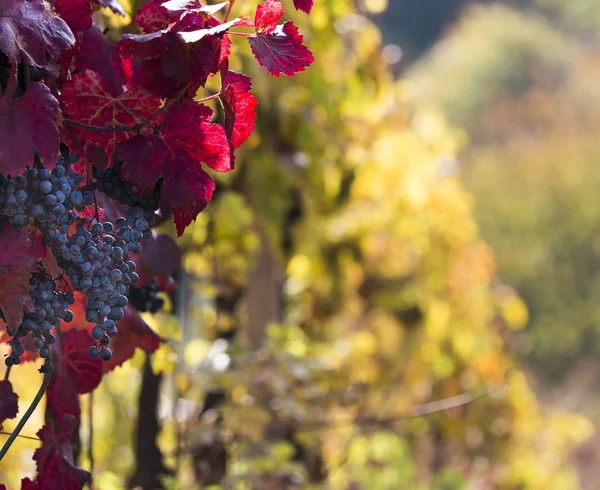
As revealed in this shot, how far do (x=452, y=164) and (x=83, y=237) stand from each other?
3.54 m

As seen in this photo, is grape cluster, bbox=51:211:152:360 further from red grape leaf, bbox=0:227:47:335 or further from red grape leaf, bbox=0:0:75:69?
red grape leaf, bbox=0:0:75:69

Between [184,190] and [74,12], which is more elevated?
[74,12]

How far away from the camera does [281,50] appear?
851 millimetres

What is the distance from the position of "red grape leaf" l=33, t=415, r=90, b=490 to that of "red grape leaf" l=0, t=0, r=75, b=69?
40 cm

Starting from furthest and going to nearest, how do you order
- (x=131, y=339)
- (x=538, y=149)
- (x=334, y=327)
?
(x=538, y=149) < (x=334, y=327) < (x=131, y=339)

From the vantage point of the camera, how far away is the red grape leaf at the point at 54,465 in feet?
3.27

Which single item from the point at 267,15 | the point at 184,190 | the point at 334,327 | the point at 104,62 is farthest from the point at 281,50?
the point at 334,327

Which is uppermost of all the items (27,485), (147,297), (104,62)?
(104,62)

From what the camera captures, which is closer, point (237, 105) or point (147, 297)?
point (237, 105)

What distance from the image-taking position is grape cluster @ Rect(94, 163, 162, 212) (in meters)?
0.87

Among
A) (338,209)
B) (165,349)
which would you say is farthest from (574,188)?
(165,349)

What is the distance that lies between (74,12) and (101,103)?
0.09 metres

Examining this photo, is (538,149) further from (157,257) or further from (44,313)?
(44,313)

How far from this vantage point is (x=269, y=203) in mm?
2670
